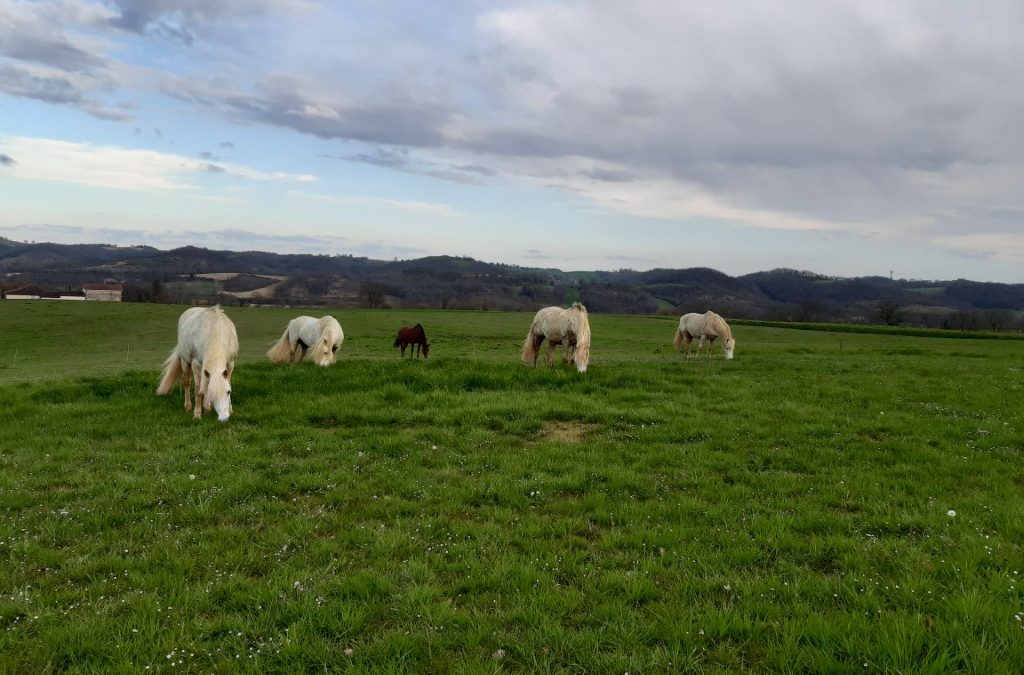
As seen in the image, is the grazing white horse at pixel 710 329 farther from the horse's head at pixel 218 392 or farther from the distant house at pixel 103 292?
the distant house at pixel 103 292

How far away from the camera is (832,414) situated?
12.2 meters

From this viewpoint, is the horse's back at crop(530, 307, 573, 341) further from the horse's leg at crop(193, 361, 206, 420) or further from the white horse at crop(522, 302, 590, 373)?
the horse's leg at crop(193, 361, 206, 420)

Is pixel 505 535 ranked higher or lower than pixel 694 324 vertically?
lower

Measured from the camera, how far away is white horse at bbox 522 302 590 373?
1678cm

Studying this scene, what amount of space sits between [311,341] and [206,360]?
7443 millimetres

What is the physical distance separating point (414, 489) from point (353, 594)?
266 centimetres

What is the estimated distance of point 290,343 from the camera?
20.0 metres

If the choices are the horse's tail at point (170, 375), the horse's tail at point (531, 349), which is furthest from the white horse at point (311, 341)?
the horse's tail at point (531, 349)

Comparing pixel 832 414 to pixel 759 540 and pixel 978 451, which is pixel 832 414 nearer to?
pixel 978 451

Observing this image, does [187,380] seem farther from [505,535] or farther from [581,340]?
[581,340]

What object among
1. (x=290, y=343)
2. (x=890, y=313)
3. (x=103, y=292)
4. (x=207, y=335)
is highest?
(x=890, y=313)

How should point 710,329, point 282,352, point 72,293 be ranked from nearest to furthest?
point 282,352 → point 710,329 → point 72,293

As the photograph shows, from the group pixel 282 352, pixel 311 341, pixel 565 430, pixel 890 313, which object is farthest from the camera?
pixel 890 313

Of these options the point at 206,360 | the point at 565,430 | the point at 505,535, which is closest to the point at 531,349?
the point at 565,430
